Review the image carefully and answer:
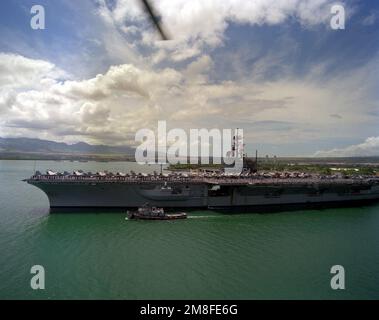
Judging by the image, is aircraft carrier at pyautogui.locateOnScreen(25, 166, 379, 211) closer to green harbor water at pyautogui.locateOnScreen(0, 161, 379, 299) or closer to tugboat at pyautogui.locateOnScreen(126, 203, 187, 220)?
green harbor water at pyautogui.locateOnScreen(0, 161, 379, 299)

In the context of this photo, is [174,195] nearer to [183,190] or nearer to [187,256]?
[183,190]

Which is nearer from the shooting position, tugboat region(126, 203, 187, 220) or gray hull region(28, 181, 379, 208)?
tugboat region(126, 203, 187, 220)

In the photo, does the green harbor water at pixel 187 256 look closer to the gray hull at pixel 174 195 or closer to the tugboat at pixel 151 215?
the tugboat at pixel 151 215

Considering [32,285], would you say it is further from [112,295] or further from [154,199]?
[154,199]

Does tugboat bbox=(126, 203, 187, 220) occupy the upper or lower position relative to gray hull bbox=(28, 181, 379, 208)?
lower

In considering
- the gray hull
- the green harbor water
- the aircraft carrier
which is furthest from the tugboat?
the aircraft carrier
